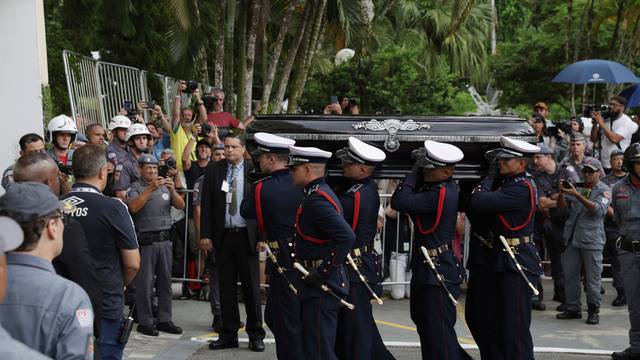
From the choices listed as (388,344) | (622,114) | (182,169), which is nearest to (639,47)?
Result: (622,114)

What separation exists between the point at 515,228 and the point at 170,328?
3578 mm

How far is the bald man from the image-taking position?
4.92m

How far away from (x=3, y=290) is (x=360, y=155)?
4316 millimetres

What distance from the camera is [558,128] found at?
533 inches

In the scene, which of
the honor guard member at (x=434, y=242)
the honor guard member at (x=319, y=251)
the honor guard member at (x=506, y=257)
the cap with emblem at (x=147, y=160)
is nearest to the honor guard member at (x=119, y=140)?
the cap with emblem at (x=147, y=160)

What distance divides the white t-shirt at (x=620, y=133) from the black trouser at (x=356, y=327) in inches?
294

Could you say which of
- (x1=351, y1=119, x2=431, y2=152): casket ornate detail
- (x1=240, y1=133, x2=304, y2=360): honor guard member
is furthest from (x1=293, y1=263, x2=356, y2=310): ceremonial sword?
(x1=351, y1=119, x2=431, y2=152): casket ornate detail

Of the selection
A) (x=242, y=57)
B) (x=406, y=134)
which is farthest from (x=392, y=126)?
(x=242, y=57)

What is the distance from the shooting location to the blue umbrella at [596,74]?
15.1 m

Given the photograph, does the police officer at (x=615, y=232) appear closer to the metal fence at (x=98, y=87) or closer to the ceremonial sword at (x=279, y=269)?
the ceremonial sword at (x=279, y=269)

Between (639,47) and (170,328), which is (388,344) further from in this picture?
(639,47)

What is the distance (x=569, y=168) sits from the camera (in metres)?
11.2

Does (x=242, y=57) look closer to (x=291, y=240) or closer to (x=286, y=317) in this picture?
(x=291, y=240)

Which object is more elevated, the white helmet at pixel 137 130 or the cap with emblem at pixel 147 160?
the white helmet at pixel 137 130
